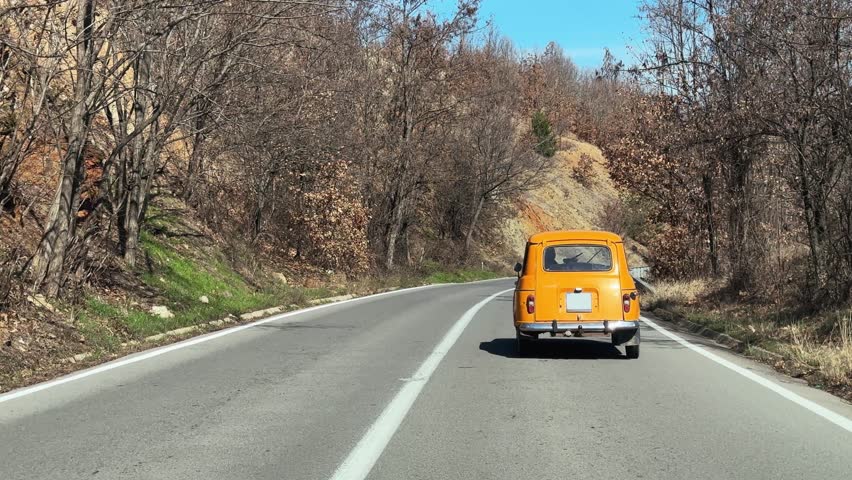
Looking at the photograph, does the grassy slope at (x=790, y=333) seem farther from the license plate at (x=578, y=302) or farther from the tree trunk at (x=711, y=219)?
the license plate at (x=578, y=302)

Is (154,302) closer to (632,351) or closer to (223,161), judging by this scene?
(632,351)

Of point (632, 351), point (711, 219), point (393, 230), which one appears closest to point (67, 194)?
point (632, 351)

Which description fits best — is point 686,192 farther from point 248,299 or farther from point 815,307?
point 248,299

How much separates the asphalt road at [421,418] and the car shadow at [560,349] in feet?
0.34

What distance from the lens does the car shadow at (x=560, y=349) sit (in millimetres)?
10820

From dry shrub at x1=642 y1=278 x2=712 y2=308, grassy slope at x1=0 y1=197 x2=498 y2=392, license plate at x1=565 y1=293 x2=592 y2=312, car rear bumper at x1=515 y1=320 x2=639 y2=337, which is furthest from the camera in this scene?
dry shrub at x1=642 y1=278 x2=712 y2=308

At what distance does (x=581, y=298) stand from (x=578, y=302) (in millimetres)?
67

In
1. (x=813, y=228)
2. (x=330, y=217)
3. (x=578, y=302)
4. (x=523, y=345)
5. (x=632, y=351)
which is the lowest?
(x=632, y=351)

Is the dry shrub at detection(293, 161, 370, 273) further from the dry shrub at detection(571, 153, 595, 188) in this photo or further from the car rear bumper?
the dry shrub at detection(571, 153, 595, 188)

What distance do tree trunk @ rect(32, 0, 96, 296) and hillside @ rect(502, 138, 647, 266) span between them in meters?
47.8

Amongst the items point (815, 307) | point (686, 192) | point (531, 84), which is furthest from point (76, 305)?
point (531, 84)

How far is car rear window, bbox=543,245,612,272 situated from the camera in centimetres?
1041

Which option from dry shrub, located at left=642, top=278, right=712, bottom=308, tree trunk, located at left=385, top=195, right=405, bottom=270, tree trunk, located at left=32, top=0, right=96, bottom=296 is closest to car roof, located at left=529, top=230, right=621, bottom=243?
tree trunk, located at left=32, top=0, right=96, bottom=296

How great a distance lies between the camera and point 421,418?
22.0 feet
